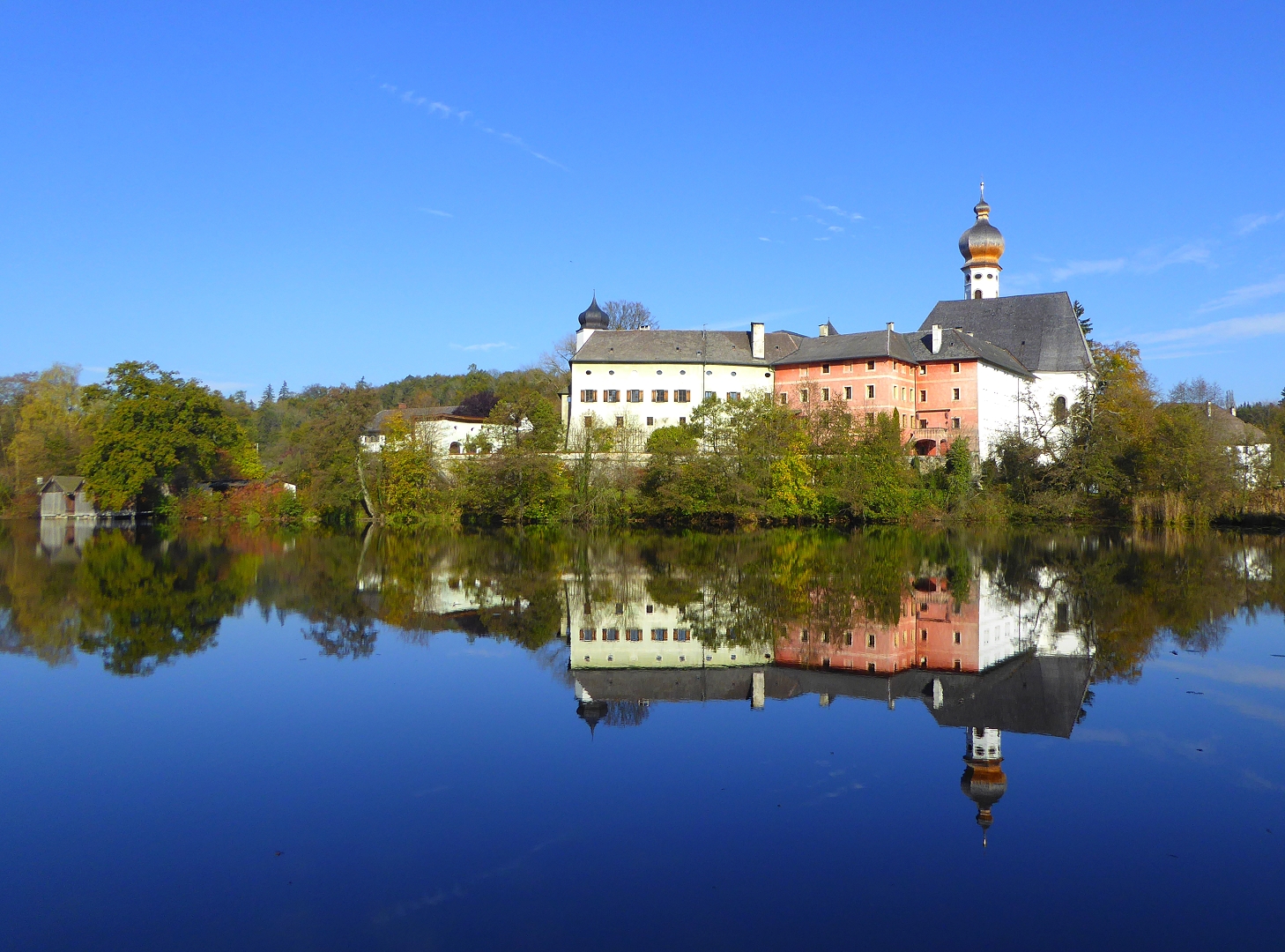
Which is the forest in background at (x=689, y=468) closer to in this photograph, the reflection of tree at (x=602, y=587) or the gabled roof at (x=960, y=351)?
the gabled roof at (x=960, y=351)

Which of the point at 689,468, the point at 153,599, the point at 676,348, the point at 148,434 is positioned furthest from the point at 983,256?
the point at 153,599

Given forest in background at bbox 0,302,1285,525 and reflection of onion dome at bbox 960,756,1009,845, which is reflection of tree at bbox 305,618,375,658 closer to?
reflection of onion dome at bbox 960,756,1009,845

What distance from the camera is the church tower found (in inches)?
2494

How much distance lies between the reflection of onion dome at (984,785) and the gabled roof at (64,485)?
6384cm

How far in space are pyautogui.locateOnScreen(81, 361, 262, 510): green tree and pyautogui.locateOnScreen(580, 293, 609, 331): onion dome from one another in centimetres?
2139

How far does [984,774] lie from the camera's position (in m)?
7.12

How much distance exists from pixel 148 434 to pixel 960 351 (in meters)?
44.0

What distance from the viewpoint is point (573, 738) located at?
8.16 meters

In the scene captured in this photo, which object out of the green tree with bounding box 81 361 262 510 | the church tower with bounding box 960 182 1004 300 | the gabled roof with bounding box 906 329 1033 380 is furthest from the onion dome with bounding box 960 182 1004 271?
the green tree with bounding box 81 361 262 510

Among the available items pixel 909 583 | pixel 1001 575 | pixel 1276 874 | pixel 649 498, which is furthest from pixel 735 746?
pixel 649 498

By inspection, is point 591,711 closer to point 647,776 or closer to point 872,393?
point 647,776

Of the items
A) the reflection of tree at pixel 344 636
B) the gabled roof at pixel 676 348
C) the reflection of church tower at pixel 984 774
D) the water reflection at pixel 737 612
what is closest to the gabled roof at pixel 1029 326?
the gabled roof at pixel 676 348

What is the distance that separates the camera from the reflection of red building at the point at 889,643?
436 inches

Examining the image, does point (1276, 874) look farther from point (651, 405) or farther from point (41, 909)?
point (651, 405)
